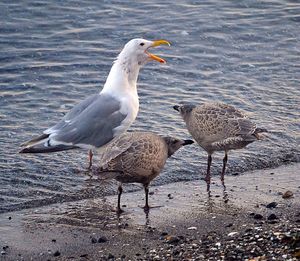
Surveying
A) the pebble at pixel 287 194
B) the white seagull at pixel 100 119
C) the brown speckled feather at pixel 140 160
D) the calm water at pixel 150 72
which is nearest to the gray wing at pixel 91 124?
the white seagull at pixel 100 119

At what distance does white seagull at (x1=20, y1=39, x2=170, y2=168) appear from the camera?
9102 millimetres

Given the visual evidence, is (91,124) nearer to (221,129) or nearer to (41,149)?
(41,149)

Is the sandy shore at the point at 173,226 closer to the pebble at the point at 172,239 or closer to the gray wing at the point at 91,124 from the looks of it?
the pebble at the point at 172,239

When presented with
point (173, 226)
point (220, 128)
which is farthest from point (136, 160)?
point (220, 128)

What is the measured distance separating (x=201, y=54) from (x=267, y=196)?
18.2 feet

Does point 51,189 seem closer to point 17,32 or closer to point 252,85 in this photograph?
point 252,85

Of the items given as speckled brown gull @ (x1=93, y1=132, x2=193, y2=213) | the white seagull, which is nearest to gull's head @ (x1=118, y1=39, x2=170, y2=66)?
the white seagull

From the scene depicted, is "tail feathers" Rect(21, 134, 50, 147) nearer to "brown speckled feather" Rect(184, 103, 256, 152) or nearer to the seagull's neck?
the seagull's neck

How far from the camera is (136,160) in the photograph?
8008 millimetres

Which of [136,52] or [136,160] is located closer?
[136,160]

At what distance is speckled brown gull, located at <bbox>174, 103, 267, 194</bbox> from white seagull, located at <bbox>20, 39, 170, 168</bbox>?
29.0 inches

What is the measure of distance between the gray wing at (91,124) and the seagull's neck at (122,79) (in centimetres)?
26

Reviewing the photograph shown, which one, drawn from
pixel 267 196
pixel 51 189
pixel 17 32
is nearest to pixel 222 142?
pixel 267 196

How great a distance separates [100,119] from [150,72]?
3.70m
